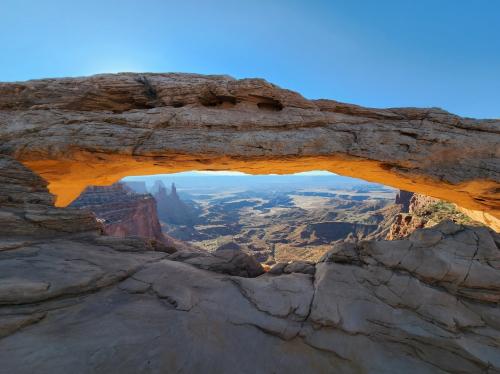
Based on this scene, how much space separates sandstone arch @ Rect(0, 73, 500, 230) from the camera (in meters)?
11.7

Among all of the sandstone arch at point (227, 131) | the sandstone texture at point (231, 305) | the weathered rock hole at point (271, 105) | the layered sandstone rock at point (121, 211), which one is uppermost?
the weathered rock hole at point (271, 105)

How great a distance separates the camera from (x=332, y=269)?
9.68 m

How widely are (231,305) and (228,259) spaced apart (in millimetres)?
3186

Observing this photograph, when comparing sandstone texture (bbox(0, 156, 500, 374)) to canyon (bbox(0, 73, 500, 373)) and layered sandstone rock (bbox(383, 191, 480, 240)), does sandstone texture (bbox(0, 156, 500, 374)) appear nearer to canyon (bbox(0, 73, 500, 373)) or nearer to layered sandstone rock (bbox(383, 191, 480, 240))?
canyon (bbox(0, 73, 500, 373))

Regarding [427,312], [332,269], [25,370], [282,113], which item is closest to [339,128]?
[282,113]

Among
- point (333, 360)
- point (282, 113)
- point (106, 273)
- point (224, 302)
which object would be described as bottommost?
point (333, 360)

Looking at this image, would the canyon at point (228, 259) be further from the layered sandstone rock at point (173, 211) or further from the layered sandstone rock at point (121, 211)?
the layered sandstone rock at point (173, 211)

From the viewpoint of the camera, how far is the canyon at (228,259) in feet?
21.5

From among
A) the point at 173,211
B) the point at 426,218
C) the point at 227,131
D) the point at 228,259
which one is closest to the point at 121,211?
the point at 227,131

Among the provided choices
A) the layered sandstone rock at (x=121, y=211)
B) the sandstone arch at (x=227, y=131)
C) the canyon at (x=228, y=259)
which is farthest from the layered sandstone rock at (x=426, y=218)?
the layered sandstone rock at (x=121, y=211)

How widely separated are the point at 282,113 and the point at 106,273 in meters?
11.0

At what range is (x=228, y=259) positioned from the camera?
11.3 m

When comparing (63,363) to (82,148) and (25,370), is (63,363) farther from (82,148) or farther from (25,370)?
(82,148)

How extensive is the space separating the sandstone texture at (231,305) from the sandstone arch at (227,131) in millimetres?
2788
